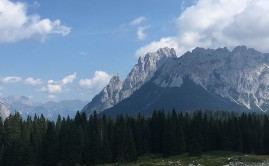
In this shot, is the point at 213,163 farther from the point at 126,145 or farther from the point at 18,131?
the point at 18,131

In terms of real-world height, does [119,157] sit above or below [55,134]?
below

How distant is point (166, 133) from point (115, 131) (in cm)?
1747

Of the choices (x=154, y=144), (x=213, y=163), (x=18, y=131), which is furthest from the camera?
(x=154, y=144)

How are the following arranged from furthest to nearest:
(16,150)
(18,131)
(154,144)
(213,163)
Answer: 1. (154,144)
2. (18,131)
3. (16,150)
4. (213,163)

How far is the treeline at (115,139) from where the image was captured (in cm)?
12769

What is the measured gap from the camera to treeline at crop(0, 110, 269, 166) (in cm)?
12769

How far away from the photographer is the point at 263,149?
→ 515 feet

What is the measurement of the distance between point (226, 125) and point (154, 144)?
95.1ft

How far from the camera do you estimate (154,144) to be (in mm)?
151500

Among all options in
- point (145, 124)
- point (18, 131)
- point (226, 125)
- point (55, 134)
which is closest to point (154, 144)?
point (145, 124)

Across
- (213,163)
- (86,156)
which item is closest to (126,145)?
(86,156)

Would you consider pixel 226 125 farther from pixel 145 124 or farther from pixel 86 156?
pixel 86 156

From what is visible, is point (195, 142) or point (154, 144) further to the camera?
point (154, 144)

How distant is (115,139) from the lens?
13600 centimetres
